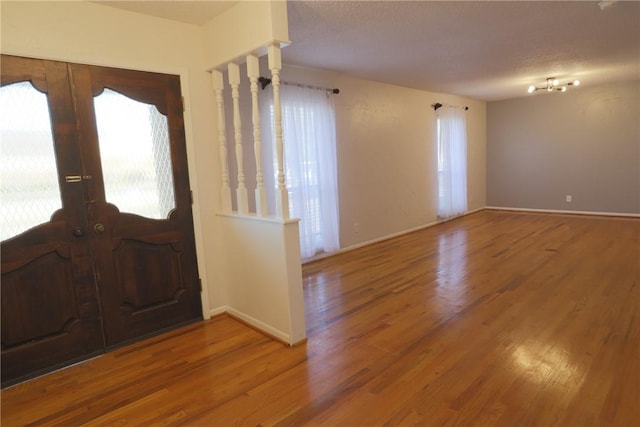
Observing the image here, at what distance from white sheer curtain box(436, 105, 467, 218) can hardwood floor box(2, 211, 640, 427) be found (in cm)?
325

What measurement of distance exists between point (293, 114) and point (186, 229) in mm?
1999

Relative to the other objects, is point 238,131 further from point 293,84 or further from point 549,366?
point 549,366

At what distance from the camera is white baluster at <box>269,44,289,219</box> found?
2.37 m

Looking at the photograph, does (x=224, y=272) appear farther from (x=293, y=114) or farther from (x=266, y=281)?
(x=293, y=114)

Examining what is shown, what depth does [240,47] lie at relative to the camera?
100 inches

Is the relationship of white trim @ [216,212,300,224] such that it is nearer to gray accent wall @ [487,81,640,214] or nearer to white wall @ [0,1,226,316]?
white wall @ [0,1,226,316]

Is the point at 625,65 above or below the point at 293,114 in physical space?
above

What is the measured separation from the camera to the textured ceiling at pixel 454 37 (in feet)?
8.96

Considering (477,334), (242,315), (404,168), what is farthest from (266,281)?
(404,168)

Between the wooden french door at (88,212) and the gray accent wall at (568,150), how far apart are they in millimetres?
7096

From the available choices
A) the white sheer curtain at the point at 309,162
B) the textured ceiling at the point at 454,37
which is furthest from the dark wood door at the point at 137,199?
the white sheer curtain at the point at 309,162

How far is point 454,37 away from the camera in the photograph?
3465mm

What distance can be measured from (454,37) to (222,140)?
240 cm

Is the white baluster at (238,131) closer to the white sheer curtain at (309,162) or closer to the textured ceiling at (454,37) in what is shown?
the textured ceiling at (454,37)
